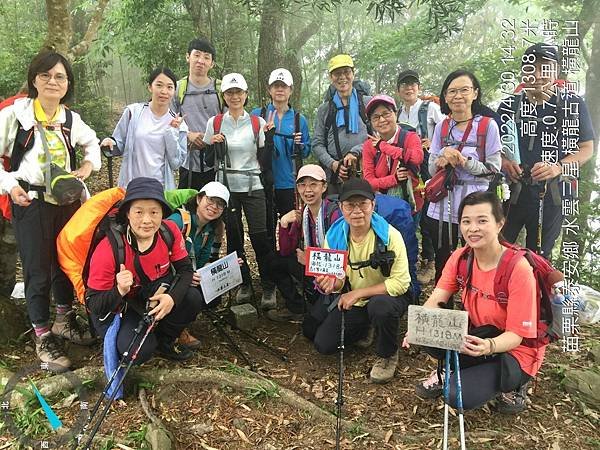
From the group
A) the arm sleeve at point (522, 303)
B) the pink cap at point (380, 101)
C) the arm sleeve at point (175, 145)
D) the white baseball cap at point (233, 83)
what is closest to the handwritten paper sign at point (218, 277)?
the arm sleeve at point (175, 145)

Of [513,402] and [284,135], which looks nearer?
[513,402]

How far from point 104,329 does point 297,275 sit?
2273 millimetres

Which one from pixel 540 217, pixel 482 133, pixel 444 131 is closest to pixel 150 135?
pixel 444 131

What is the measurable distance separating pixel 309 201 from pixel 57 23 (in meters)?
3.61

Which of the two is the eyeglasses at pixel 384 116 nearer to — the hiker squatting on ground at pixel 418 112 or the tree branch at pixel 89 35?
the hiker squatting on ground at pixel 418 112

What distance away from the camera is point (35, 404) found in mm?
3635

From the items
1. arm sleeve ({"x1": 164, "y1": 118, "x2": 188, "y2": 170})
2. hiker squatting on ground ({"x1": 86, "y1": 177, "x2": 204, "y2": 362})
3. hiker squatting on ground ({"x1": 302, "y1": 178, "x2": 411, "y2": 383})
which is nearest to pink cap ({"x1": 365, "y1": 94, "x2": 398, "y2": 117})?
hiker squatting on ground ({"x1": 302, "y1": 178, "x2": 411, "y2": 383})

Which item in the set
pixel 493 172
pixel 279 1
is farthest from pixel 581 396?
pixel 279 1

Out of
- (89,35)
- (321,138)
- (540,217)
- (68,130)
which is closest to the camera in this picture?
(68,130)

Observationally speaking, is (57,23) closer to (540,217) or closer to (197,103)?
(197,103)

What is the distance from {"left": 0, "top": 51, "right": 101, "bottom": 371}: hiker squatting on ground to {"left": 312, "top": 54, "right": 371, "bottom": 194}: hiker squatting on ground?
2590 millimetres

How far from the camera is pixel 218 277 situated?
15.0ft

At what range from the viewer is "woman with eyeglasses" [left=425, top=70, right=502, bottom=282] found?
431 centimetres

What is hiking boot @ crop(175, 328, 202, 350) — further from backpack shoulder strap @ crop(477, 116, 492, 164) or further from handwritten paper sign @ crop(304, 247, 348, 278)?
backpack shoulder strap @ crop(477, 116, 492, 164)
